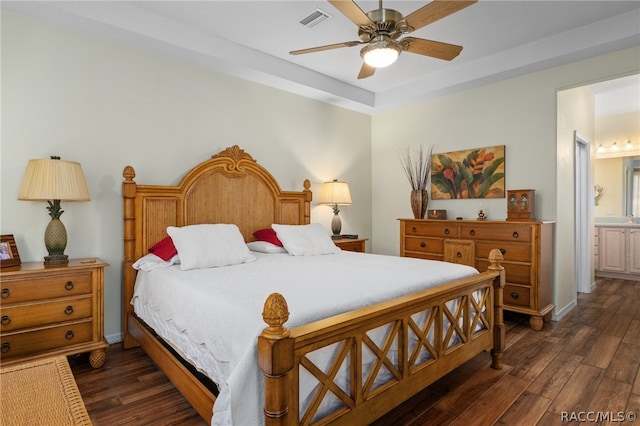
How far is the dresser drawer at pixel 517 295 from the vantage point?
3.51 meters

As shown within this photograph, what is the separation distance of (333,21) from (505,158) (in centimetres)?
245

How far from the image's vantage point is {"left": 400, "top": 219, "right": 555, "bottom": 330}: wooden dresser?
136 inches

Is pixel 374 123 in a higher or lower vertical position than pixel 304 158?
higher

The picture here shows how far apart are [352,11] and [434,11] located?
1.53ft

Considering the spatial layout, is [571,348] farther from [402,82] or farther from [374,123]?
[374,123]

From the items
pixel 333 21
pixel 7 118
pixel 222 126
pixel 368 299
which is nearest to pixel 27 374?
pixel 368 299

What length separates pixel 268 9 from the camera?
2893 millimetres

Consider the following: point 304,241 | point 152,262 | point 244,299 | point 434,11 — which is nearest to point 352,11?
point 434,11

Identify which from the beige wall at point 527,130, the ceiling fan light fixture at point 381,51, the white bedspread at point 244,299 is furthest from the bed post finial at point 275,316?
the beige wall at point 527,130

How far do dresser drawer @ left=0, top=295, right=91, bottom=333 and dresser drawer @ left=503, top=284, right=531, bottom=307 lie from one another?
3.75m

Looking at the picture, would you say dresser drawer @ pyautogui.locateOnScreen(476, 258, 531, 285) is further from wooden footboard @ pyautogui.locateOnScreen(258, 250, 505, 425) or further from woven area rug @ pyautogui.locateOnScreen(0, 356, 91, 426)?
woven area rug @ pyautogui.locateOnScreen(0, 356, 91, 426)

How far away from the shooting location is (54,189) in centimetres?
244

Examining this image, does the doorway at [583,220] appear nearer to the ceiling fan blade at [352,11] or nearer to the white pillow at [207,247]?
the ceiling fan blade at [352,11]

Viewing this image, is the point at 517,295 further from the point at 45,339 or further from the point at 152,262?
the point at 45,339
